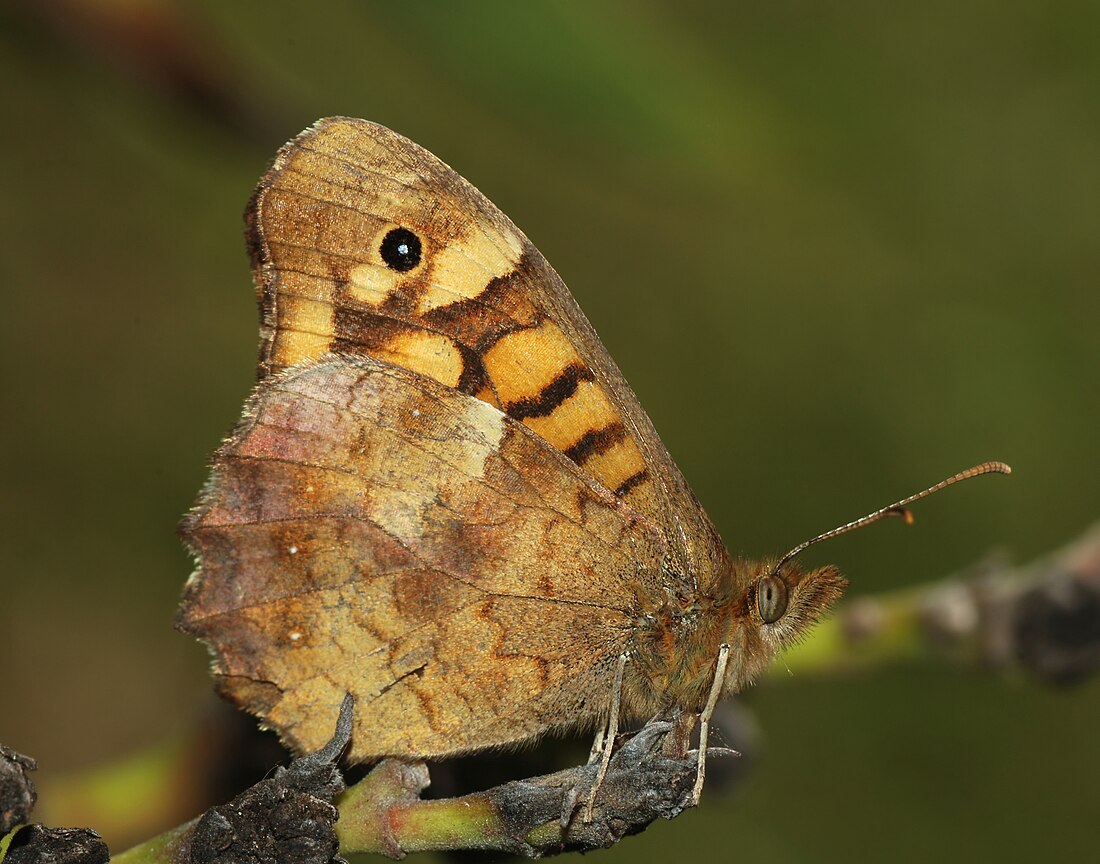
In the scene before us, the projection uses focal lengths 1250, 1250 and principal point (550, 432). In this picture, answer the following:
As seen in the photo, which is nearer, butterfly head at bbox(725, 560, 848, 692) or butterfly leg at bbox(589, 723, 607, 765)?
butterfly leg at bbox(589, 723, 607, 765)

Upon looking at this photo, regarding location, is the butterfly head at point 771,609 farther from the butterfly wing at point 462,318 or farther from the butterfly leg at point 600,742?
the butterfly leg at point 600,742

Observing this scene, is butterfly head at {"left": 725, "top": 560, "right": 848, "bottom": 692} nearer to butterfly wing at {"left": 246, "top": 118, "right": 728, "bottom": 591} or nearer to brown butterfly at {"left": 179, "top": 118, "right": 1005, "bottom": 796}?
brown butterfly at {"left": 179, "top": 118, "right": 1005, "bottom": 796}

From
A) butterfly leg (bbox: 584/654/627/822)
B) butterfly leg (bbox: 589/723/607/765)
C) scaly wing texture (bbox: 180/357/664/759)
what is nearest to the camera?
butterfly leg (bbox: 584/654/627/822)

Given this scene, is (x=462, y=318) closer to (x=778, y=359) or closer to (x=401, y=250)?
(x=401, y=250)

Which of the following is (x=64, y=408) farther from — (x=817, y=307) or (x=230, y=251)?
(x=817, y=307)

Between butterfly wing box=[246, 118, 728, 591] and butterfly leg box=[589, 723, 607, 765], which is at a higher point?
butterfly wing box=[246, 118, 728, 591]

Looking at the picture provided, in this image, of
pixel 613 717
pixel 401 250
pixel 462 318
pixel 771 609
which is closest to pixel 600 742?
pixel 613 717

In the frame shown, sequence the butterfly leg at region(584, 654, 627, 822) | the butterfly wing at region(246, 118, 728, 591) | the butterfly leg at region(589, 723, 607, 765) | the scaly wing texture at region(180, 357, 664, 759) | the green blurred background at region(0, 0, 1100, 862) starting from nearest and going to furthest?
1. the butterfly leg at region(584, 654, 627, 822)
2. the butterfly leg at region(589, 723, 607, 765)
3. the scaly wing texture at region(180, 357, 664, 759)
4. the butterfly wing at region(246, 118, 728, 591)
5. the green blurred background at region(0, 0, 1100, 862)

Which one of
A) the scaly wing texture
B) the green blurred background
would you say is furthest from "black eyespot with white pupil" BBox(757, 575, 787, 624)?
the green blurred background
